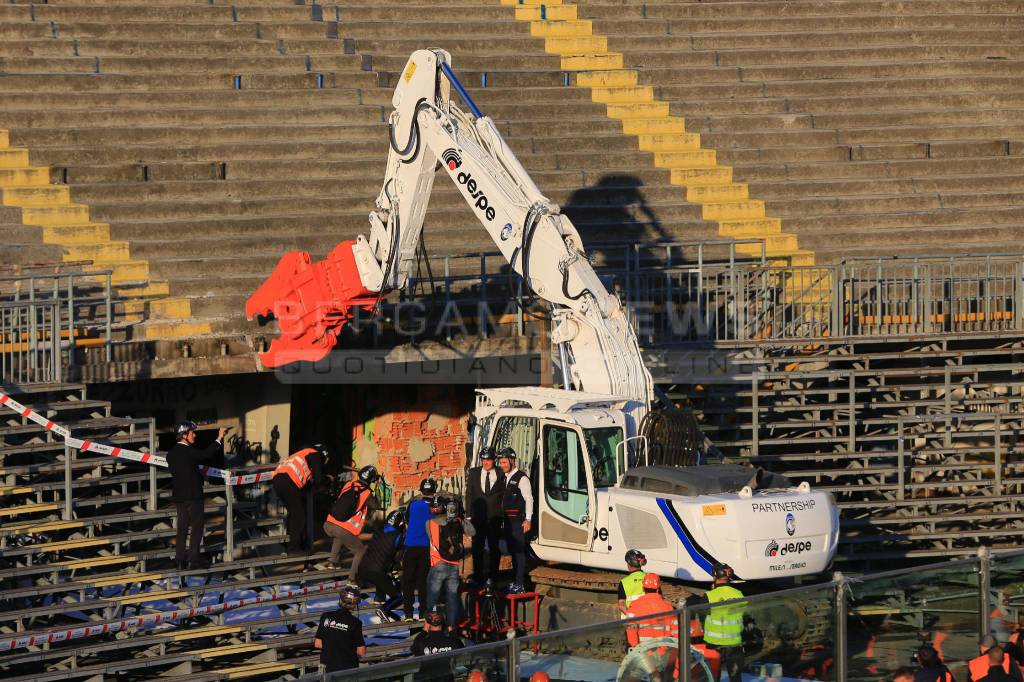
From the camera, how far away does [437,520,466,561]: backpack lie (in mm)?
15281

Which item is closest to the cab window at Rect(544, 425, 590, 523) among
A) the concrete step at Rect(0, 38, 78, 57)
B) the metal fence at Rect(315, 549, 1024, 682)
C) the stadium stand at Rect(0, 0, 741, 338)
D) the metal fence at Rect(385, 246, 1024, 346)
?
the metal fence at Rect(315, 549, 1024, 682)

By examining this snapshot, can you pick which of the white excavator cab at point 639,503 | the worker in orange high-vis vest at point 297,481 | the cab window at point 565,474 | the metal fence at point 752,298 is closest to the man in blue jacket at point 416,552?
the white excavator cab at point 639,503

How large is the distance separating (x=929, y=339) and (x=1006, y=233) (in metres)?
5.50

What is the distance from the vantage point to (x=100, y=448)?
55.2 ft

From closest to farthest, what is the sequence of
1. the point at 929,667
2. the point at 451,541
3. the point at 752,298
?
the point at 929,667, the point at 451,541, the point at 752,298

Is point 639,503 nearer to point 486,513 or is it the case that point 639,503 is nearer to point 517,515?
point 517,515

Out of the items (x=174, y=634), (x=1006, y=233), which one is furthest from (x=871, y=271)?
(x=174, y=634)

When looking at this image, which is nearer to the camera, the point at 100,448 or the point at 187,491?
the point at 187,491

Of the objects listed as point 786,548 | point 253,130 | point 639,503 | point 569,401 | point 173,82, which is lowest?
point 786,548

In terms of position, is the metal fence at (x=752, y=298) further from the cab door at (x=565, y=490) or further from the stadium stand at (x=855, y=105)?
the cab door at (x=565, y=490)

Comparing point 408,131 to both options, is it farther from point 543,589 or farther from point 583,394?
point 543,589

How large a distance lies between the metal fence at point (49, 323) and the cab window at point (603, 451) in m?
6.17

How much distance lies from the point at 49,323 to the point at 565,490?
686 centimetres

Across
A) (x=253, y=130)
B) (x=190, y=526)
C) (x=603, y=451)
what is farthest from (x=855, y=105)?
(x=190, y=526)
